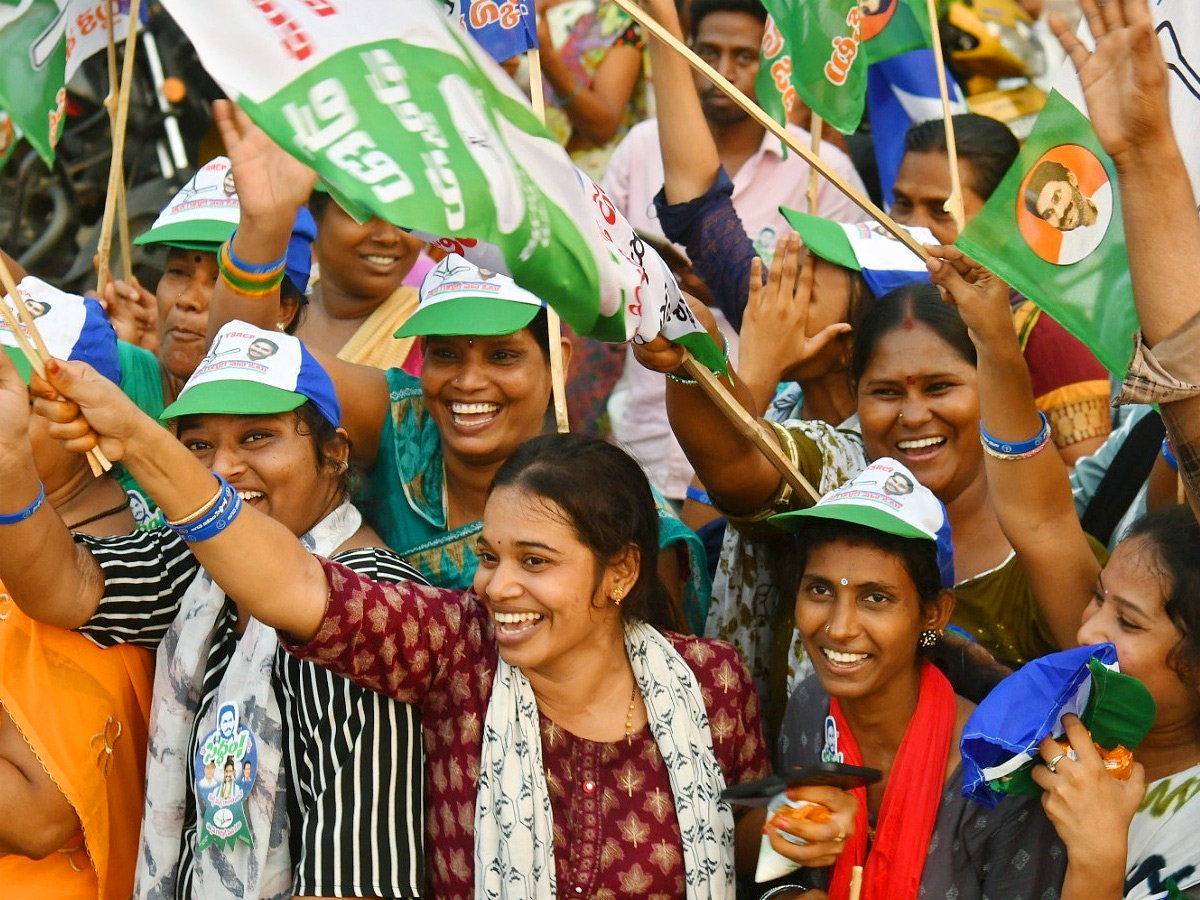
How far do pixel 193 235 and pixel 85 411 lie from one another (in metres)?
1.53

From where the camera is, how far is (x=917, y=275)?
3.75m

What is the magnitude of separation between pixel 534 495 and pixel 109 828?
105cm

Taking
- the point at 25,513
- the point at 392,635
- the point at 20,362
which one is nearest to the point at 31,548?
the point at 25,513

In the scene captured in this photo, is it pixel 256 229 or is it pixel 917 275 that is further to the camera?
pixel 917 275

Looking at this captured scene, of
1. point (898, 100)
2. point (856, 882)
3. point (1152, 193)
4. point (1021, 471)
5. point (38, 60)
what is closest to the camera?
point (1152, 193)

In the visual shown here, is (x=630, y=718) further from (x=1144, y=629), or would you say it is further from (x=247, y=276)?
(x=247, y=276)

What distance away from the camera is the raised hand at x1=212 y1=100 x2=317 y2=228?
3.28 meters

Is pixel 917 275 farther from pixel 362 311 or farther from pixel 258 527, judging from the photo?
pixel 258 527

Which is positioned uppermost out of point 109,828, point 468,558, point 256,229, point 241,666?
point 256,229

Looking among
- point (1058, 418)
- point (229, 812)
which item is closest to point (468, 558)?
point (229, 812)

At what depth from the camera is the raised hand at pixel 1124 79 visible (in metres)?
2.25

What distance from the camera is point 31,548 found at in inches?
110

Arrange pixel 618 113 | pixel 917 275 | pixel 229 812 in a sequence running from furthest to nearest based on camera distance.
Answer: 1. pixel 618 113
2. pixel 917 275
3. pixel 229 812

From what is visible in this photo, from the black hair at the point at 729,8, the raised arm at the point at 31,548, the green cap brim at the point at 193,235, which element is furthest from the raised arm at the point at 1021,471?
the black hair at the point at 729,8
